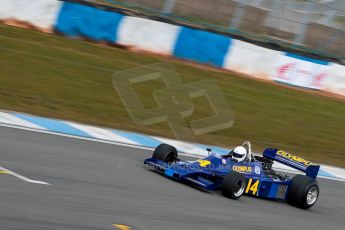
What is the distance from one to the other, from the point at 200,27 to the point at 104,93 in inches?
256

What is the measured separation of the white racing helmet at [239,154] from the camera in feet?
34.3

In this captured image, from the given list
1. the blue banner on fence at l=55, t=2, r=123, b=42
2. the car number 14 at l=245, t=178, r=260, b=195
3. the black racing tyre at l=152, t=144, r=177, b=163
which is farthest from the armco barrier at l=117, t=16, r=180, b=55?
the car number 14 at l=245, t=178, r=260, b=195

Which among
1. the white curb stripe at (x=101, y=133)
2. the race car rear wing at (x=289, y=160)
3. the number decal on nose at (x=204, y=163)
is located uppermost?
the race car rear wing at (x=289, y=160)

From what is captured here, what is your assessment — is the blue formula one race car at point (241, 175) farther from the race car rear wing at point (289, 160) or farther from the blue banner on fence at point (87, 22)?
the blue banner on fence at point (87, 22)

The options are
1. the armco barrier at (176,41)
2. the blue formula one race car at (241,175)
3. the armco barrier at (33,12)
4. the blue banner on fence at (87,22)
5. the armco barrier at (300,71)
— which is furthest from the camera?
the armco barrier at (300,71)

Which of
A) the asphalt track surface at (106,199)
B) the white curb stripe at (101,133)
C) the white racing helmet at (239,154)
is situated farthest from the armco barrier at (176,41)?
the white racing helmet at (239,154)

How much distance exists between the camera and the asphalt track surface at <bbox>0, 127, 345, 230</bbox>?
734cm

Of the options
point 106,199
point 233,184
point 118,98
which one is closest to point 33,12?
point 118,98

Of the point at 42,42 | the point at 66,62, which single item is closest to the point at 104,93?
the point at 66,62

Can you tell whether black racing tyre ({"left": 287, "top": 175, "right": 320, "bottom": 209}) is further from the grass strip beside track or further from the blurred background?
the blurred background

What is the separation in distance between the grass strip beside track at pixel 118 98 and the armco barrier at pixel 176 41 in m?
0.47

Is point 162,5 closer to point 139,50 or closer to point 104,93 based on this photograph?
point 139,50

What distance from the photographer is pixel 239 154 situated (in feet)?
34.3

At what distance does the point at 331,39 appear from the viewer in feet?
81.7
